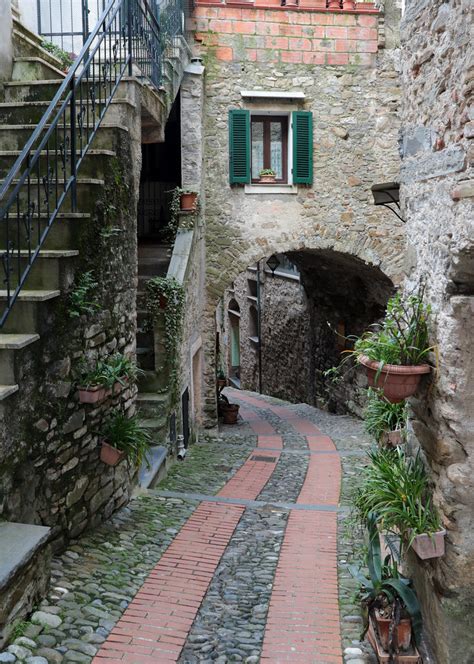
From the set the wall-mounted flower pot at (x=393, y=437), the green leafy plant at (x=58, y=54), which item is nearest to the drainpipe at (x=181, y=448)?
the wall-mounted flower pot at (x=393, y=437)

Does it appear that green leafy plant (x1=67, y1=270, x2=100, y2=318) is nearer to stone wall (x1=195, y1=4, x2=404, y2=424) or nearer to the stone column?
the stone column

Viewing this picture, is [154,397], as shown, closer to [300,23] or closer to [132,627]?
[132,627]

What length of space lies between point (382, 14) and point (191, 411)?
23.8 feet

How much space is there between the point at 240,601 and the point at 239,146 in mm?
7757

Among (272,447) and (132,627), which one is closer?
(132,627)

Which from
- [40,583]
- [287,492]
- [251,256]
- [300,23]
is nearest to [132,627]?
[40,583]

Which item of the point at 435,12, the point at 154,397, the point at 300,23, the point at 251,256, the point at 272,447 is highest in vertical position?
the point at 300,23

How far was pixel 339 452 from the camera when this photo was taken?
31.5ft

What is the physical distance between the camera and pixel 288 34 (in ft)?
33.7

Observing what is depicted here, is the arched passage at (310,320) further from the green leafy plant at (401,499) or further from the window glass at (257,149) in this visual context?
the green leafy plant at (401,499)

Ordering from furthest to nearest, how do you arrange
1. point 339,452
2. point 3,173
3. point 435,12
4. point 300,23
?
point 300,23 → point 339,452 → point 3,173 → point 435,12

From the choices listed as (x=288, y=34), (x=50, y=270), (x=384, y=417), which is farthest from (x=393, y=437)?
(x=288, y=34)

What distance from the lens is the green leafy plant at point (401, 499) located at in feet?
10.8

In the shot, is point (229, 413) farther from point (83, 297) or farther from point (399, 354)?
point (399, 354)
